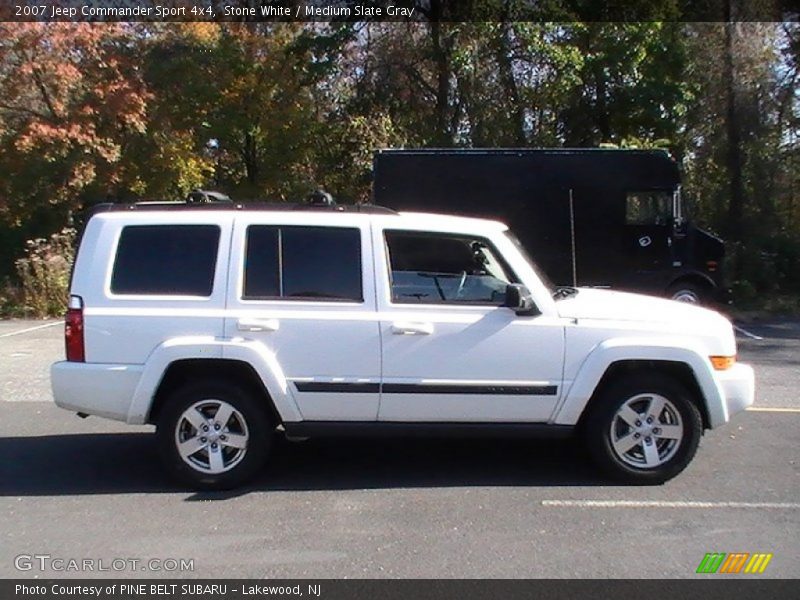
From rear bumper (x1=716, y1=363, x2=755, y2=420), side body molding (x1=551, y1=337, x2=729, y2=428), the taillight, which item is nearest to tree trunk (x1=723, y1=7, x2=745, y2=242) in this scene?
rear bumper (x1=716, y1=363, x2=755, y2=420)

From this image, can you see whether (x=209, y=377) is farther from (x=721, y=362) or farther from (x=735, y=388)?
(x=735, y=388)

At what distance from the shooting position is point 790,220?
73.4ft

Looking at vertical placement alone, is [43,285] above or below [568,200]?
below

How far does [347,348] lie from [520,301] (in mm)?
1194

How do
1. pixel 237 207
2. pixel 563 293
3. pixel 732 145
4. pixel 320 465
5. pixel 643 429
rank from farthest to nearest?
pixel 732 145
pixel 320 465
pixel 563 293
pixel 237 207
pixel 643 429

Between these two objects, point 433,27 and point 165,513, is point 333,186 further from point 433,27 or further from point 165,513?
point 165,513

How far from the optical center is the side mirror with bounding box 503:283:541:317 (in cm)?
604

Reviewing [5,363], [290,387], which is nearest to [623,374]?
[290,387]

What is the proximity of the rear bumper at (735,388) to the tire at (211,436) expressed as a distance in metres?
3.14

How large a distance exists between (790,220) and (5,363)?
18.3 metres

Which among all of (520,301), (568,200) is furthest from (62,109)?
(520,301)

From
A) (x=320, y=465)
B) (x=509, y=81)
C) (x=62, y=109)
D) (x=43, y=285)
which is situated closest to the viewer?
(x=320, y=465)

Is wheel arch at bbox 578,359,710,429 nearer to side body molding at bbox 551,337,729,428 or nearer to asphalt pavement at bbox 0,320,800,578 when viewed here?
side body molding at bbox 551,337,729,428

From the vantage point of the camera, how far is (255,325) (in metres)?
6.06
